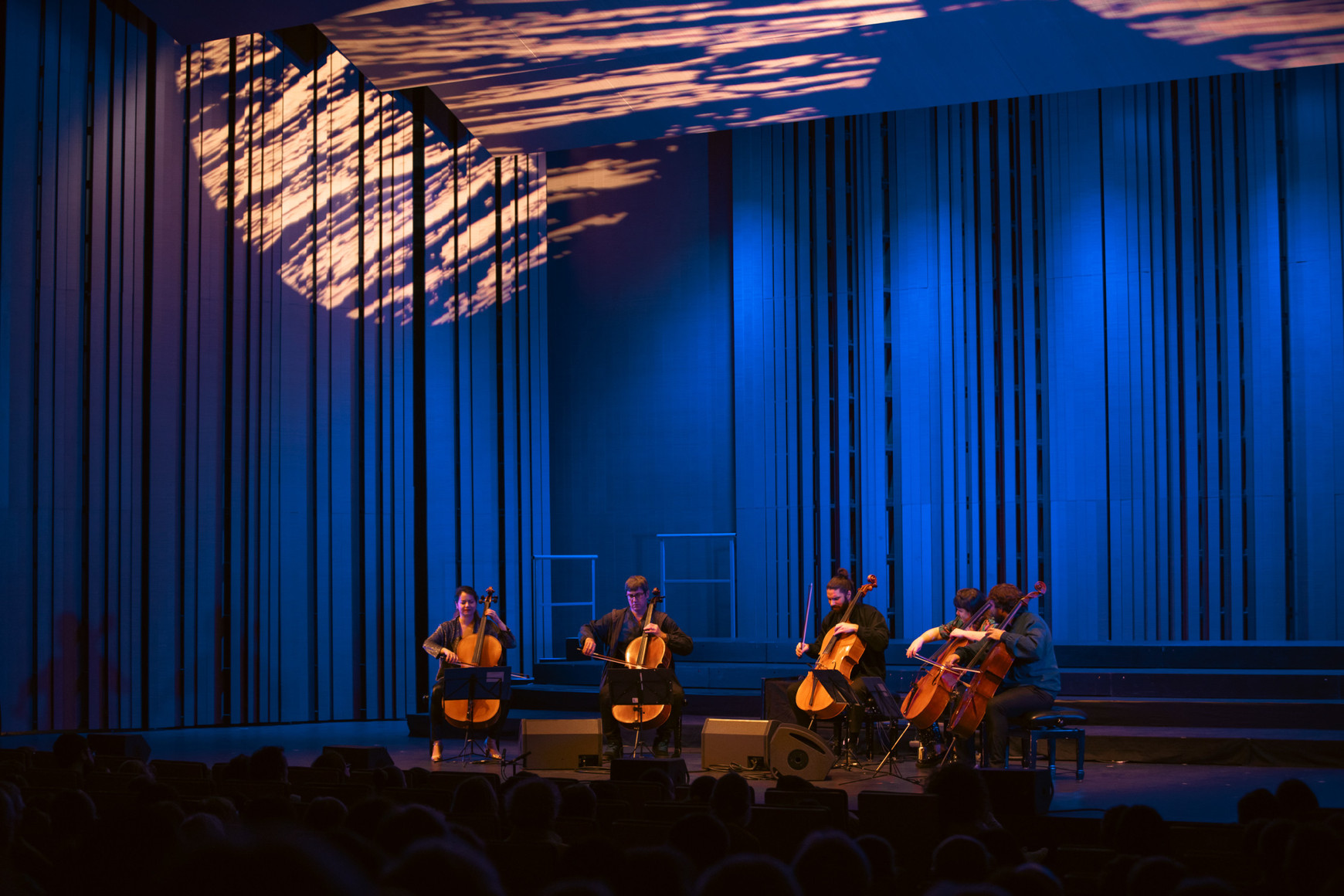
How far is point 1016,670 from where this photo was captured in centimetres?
651

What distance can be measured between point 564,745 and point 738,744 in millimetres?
1041

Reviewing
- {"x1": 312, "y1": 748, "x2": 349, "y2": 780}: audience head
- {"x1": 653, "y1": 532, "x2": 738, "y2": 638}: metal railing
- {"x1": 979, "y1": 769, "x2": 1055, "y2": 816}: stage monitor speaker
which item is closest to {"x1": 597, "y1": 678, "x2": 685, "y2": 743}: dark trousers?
{"x1": 312, "y1": 748, "x2": 349, "y2": 780}: audience head

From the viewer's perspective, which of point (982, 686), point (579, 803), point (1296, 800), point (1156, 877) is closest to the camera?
point (1156, 877)

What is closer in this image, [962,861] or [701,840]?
[962,861]

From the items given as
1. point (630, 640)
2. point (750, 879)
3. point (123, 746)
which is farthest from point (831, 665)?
point (750, 879)

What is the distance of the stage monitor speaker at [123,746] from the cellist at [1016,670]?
171 inches

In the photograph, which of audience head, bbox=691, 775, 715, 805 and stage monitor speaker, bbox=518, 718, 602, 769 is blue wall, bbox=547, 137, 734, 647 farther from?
audience head, bbox=691, 775, 715, 805

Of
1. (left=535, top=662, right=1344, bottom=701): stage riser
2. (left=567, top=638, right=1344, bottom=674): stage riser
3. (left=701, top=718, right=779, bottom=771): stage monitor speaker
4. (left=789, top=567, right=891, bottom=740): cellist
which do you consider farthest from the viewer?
(left=567, top=638, right=1344, bottom=674): stage riser

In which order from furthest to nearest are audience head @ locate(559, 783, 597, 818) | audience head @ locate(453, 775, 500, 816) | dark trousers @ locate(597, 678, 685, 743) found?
1. dark trousers @ locate(597, 678, 685, 743)
2. audience head @ locate(559, 783, 597, 818)
3. audience head @ locate(453, 775, 500, 816)

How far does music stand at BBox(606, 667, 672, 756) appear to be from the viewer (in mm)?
6777

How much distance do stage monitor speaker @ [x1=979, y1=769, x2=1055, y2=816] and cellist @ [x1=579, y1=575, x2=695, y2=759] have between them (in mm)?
2891

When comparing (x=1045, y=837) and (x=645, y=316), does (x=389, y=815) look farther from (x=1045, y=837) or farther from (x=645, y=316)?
(x=645, y=316)

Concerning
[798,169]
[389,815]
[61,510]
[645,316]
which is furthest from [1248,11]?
[61,510]

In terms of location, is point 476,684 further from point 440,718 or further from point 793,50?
point 793,50
